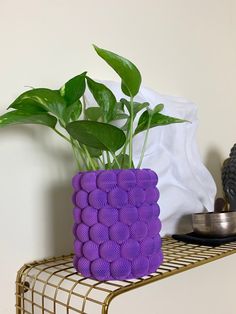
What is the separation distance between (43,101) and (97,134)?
104 mm

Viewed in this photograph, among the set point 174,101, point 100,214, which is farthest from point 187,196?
point 100,214

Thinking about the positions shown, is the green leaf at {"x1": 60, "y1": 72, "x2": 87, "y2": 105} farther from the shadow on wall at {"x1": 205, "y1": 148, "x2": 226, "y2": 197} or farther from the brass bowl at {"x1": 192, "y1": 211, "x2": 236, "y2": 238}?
the shadow on wall at {"x1": 205, "y1": 148, "x2": 226, "y2": 197}

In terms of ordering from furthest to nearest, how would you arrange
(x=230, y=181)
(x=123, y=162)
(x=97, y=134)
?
(x=230, y=181) → (x=123, y=162) → (x=97, y=134)

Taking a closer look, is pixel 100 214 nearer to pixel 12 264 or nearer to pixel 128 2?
pixel 12 264

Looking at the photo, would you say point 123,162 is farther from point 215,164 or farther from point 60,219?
point 215,164

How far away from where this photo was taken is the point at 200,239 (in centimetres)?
80

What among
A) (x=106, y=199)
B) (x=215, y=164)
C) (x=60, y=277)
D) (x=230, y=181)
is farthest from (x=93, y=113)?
(x=215, y=164)

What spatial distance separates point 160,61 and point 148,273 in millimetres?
632

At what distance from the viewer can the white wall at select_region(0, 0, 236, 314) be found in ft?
2.25

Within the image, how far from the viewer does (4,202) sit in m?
0.68

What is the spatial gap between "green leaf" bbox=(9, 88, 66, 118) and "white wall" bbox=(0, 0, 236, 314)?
Answer: 0.12m

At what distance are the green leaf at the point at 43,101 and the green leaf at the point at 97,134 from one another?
0.05m

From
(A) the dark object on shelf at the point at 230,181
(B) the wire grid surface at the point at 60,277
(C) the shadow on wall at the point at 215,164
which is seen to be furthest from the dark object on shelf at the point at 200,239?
(C) the shadow on wall at the point at 215,164

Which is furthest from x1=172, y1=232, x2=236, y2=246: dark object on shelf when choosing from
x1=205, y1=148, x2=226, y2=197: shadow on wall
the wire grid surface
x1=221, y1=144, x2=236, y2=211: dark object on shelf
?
x1=205, y1=148, x2=226, y2=197: shadow on wall
